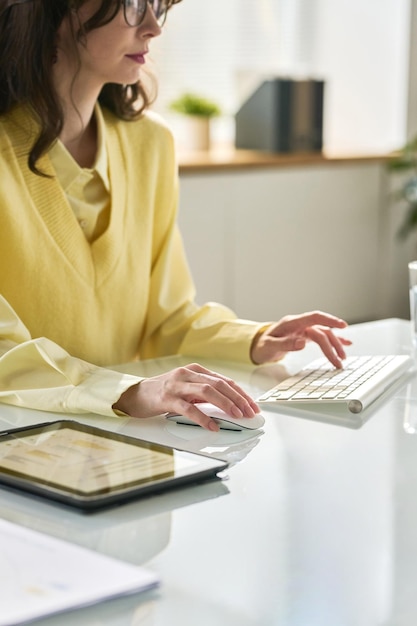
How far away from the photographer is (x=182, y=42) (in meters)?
4.22

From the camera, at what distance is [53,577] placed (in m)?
0.82

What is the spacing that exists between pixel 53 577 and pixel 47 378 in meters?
0.62

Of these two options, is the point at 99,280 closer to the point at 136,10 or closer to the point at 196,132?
the point at 136,10

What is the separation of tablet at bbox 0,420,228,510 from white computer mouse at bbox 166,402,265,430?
131 millimetres

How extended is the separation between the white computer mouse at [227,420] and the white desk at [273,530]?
0.01m

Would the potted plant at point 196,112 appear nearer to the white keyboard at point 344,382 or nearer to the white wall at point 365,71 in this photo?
the white wall at point 365,71

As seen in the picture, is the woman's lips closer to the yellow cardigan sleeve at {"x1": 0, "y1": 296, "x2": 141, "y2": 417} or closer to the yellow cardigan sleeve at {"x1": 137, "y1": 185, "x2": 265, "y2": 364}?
the yellow cardigan sleeve at {"x1": 137, "y1": 185, "x2": 265, "y2": 364}

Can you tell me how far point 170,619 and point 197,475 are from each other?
0.93ft

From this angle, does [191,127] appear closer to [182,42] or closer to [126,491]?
[182,42]

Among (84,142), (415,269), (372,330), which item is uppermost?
(84,142)

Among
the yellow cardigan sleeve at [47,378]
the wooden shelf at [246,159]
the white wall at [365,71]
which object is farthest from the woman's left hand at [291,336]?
the white wall at [365,71]

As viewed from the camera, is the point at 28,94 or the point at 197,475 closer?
the point at 197,475

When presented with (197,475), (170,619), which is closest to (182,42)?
(197,475)

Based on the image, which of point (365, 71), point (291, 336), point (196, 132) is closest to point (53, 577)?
point (291, 336)
